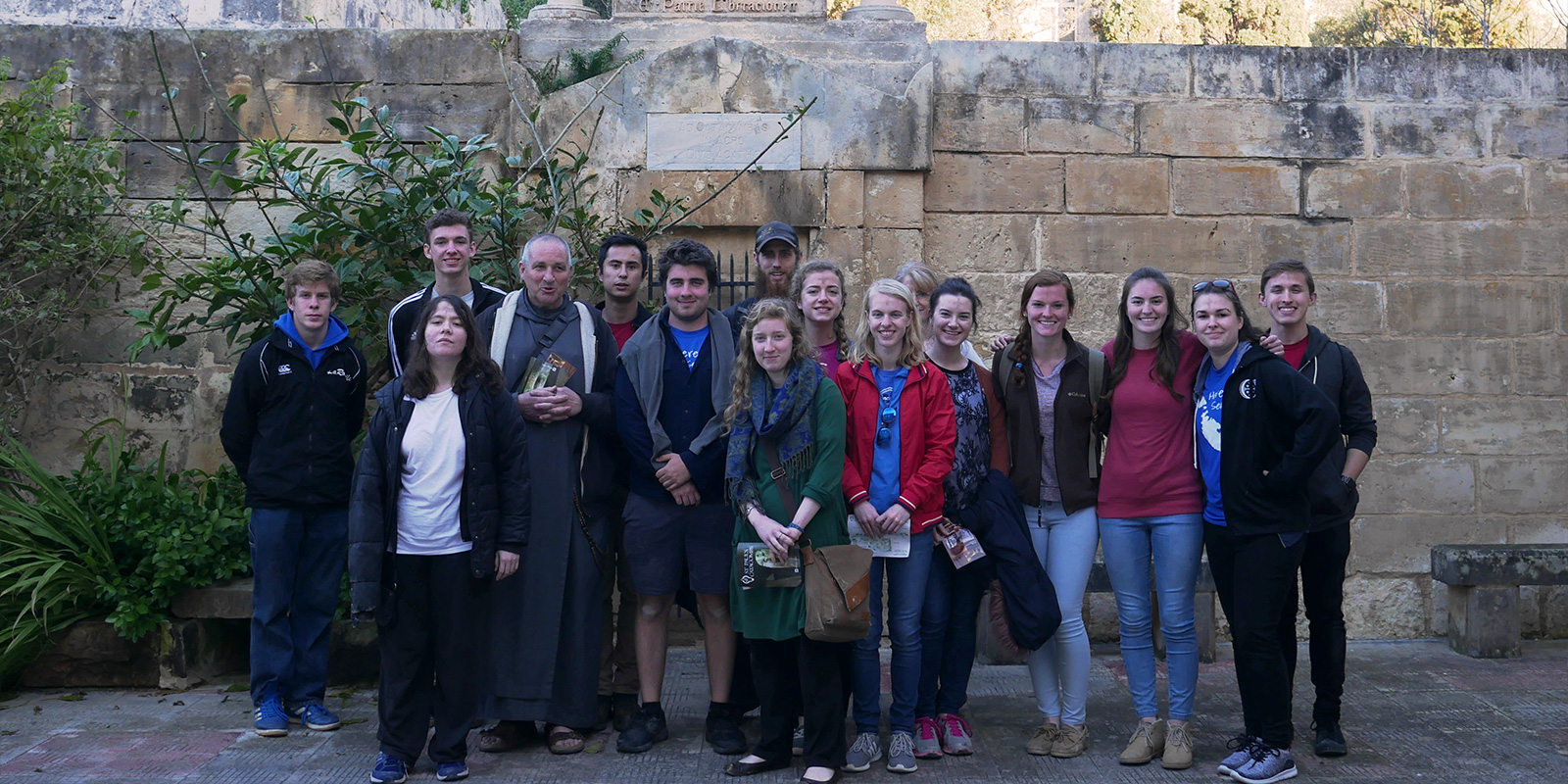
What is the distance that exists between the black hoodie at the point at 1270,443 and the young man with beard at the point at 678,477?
1.70 meters

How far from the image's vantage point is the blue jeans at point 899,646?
13.8ft

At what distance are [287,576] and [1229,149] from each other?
4.88 metres

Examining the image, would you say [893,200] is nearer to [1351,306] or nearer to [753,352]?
[753,352]

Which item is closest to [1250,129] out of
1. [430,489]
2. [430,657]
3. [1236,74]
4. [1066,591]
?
[1236,74]

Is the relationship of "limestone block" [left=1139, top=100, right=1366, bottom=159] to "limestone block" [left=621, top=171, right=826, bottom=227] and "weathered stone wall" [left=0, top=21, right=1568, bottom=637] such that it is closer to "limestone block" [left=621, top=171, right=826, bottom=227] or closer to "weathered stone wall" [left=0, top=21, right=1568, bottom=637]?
"weathered stone wall" [left=0, top=21, right=1568, bottom=637]

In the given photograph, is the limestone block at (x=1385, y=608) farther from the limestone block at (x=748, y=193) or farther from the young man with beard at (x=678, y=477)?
the young man with beard at (x=678, y=477)

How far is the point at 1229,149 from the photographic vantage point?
6289 mm

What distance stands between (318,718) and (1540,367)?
6.06m

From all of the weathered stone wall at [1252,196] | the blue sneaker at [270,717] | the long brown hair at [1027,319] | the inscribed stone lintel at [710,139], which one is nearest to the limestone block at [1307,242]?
the weathered stone wall at [1252,196]

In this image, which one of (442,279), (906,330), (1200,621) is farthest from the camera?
(1200,621)

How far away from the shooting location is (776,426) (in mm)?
4051

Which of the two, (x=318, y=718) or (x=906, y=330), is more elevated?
(x=906, y=330)

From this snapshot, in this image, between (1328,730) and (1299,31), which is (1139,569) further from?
(1299,31)

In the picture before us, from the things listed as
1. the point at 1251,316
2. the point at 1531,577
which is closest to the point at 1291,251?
the point at 1251,316
